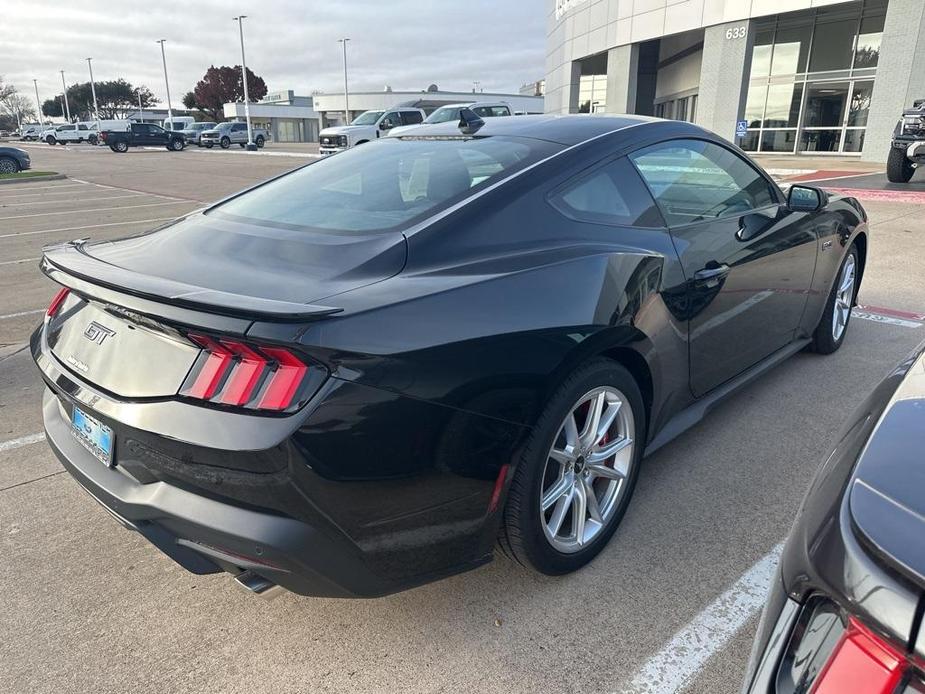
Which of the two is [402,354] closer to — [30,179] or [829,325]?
[829,325]

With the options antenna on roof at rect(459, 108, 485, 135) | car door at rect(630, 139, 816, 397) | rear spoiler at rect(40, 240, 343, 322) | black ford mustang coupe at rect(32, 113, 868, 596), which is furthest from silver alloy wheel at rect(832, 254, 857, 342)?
rear spoiler at rect(40, 240, 343, 322)

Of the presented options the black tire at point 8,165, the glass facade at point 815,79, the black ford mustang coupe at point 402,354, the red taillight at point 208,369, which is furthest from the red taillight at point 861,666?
the black tire at point 8,165

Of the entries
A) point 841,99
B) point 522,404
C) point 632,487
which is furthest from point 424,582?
point 841,99

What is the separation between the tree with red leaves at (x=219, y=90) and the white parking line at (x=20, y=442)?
108m

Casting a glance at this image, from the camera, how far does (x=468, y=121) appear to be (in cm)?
320

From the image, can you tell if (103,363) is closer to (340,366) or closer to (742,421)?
(340,366)

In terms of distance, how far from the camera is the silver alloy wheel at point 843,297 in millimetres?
4375

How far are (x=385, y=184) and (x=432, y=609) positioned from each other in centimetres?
161

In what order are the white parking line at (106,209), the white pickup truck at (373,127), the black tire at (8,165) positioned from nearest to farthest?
the white parking line at (106,209) < the black tire at (8,165) < the white pickup truck at (373,127)

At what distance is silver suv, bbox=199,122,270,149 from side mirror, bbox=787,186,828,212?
162ft

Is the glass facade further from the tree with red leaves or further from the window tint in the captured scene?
the tree with red leaves

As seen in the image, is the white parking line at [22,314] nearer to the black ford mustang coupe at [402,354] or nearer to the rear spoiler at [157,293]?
the black ford mustang coupe at [402,354]

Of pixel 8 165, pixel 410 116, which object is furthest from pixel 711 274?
pixel 8 165

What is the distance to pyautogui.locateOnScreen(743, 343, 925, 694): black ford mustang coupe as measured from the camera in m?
0.95
